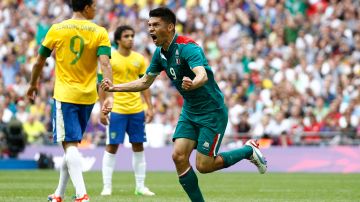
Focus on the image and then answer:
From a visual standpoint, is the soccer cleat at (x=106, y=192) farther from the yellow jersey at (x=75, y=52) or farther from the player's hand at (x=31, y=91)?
the player's hand at (x=31, y=91)

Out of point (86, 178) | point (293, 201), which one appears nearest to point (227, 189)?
point (293, 201)

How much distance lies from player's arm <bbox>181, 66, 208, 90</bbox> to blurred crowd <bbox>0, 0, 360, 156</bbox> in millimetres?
14543

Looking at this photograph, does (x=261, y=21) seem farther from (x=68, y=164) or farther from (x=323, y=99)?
(x=68, y=164)

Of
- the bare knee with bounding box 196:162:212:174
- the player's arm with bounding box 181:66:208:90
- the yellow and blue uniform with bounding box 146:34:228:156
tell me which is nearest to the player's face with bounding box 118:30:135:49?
the yellow and blue uniform with bounding box 146:34:228:156

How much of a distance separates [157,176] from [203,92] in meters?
10.9

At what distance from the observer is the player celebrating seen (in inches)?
659

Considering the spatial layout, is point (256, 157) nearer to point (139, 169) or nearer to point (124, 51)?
point (139, 169)

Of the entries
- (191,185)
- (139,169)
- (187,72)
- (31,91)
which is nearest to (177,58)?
(187,72)

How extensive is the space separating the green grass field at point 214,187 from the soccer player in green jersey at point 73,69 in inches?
64.9

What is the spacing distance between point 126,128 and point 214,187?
2220mm

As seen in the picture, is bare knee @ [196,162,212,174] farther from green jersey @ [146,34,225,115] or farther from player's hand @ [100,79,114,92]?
player's hand @ [100,79,114,92]

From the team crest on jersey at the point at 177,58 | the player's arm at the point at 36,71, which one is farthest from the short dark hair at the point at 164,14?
the player's arm at the point at 36,71

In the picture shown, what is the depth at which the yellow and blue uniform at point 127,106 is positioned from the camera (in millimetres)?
16828

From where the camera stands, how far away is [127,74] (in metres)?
16.8
